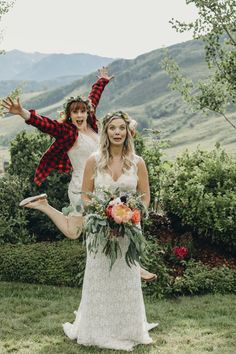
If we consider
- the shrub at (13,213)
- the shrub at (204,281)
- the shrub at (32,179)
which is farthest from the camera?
the shrub at (32,179)

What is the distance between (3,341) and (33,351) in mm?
481

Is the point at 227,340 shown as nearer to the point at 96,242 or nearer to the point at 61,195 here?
the point at 96,242

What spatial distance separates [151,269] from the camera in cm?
895

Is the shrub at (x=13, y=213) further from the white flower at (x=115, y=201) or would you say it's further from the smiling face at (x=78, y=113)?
the white flower at (x=115, y=201)

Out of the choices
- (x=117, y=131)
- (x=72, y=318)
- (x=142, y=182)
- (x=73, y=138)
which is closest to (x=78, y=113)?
(x=73, y=138)

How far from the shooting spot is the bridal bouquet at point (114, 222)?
5969 mm

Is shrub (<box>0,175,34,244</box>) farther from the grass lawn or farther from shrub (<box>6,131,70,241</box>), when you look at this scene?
the grass lawn

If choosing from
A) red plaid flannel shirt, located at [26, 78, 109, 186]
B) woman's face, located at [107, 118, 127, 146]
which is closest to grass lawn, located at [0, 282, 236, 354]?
red plaid flannel shirt, located at [26, 78, 109, 186]

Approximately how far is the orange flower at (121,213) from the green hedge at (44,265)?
3.30m

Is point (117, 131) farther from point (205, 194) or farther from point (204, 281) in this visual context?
point (205, 194)

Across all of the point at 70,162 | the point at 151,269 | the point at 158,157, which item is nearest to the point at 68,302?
the point at 151,269

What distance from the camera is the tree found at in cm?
1205

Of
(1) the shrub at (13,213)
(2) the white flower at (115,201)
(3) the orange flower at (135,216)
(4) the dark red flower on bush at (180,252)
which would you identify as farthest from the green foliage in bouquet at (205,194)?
(2) the white flower at (115,201)

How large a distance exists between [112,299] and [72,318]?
138 centimetres
